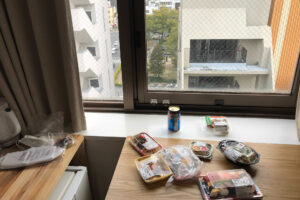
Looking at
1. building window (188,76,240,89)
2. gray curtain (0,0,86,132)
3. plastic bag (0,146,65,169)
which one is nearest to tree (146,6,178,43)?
building window (188,76,240,89)

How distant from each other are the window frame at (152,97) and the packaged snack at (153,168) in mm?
487

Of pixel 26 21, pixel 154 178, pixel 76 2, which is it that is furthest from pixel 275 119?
pixel 26 21

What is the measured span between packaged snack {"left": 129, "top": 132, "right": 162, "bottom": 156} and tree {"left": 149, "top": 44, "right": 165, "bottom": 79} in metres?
0.39

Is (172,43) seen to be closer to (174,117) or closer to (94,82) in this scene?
(174,117)

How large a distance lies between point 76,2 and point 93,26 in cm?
15

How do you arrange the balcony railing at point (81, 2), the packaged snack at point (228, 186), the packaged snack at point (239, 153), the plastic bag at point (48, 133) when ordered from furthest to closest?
the balcony railing at point (81, 2)
the plastic bag at point (48, 133)
the packaged snack at point (239, 153)
the packaged snack at point (228, 186)

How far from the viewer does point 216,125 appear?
119 centimetres

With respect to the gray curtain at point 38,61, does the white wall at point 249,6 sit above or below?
above

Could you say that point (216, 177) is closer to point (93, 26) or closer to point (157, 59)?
point (157, 59)

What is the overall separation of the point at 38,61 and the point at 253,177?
1100mm

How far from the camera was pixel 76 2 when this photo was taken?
1.25 meters

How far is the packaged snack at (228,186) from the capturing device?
799mm

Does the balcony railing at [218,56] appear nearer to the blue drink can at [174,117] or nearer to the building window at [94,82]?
the blue drink can at [174,117]

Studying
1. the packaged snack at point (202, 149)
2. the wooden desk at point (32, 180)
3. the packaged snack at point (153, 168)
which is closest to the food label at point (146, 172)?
the packaged snack at point (153, 168)
